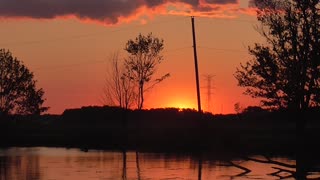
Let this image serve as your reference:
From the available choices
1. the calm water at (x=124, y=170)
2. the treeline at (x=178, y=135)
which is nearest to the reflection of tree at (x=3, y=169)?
the calm water at (x=124, y=170)

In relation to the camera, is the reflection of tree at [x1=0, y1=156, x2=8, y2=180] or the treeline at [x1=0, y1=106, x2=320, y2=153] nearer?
the reflection of tree at [x1=0, y1=156, x2=8, y2=180]

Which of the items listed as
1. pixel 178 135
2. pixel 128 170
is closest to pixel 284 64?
pixel 128 170

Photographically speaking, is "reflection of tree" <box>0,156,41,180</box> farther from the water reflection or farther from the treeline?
the treeline

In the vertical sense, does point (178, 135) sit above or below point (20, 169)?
above

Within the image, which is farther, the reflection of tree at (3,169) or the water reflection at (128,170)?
the reflection of tree at (3,169)

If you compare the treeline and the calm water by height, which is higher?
the treeline

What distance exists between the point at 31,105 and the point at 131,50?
1625 cm

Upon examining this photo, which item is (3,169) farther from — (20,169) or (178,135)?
(178,135)

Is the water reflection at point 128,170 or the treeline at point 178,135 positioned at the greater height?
the treeline at point 178,135

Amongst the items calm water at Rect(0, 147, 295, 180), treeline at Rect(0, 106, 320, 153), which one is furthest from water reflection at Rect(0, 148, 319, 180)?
treeline at Rect(0, 106, 320, 153)

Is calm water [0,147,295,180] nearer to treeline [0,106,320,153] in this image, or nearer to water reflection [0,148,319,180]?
water reflection [0,148,319,180]

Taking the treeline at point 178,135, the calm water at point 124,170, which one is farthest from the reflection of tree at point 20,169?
the treeline at point 178,135

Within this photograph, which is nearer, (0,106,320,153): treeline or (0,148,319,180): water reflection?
(0,148,319,180): water reflection

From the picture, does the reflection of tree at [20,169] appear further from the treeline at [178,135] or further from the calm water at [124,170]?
the treeline at [178,135]
